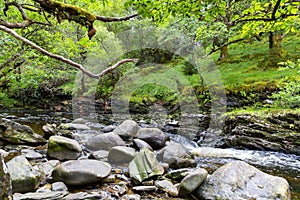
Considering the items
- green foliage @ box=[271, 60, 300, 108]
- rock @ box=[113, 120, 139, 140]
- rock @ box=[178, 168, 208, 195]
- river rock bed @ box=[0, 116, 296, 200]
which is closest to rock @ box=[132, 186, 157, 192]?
river rock bed @ box=[0, 116, 296, 200]

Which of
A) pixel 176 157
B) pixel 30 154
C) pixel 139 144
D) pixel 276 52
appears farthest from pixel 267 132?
pixel 276 52

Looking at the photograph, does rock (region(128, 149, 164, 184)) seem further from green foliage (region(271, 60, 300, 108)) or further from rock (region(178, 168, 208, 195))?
green foliage (region(271, 60, 300, 108))

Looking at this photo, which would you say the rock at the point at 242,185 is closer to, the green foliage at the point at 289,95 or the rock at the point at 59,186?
the rock at the point at 59,186

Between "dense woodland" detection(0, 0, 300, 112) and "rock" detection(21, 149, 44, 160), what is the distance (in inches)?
91.8

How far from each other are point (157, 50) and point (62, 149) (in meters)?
15.4

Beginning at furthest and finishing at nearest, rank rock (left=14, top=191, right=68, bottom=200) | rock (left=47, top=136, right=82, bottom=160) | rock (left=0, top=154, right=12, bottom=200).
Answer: rock (left=47, top=136, right=82, bottom=160) → rock (left=14, top=191, right=68, bottom=200) → rock (left=0, top=154, right=12, bottom=200)

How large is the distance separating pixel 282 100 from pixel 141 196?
5.78 m

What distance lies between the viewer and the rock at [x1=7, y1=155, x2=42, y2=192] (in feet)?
11.5

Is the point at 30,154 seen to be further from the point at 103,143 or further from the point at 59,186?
the point at 59,186

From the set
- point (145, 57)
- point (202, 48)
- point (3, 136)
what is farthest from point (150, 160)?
point (145, 57)

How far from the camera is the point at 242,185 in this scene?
144 inches

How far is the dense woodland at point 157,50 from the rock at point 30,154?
7.65ft

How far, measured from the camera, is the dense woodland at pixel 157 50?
2.41 m

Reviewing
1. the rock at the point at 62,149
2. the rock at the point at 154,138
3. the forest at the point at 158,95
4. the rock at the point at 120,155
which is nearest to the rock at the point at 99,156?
the forest at the point at 158,95
